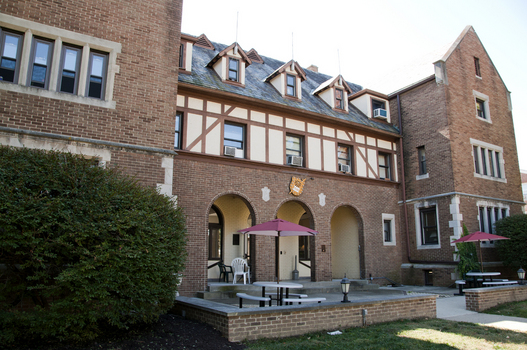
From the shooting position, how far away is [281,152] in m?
15.9

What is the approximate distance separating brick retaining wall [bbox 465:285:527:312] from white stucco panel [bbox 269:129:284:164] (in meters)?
8.01

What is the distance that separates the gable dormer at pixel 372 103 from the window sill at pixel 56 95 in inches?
545

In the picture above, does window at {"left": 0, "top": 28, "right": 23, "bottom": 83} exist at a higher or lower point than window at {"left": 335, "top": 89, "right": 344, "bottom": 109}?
lower

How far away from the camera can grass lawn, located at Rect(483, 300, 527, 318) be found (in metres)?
11.0

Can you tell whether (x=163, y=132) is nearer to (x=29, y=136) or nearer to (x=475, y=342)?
(x=29, y=136)

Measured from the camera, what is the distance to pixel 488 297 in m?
11.9

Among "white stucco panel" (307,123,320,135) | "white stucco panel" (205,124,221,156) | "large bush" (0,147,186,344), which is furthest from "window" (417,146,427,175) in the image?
"large bush" (0,147,186,344)

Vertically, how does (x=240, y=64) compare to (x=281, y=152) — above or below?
above

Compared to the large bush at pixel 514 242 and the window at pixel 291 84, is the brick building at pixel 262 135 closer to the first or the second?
the window at pixel 291 84

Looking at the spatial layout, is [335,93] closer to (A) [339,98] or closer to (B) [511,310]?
(A) [339,98]

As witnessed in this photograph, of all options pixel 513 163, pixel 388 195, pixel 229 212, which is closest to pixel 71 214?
pixel 229 212

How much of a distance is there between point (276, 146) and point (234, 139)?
1864 mm

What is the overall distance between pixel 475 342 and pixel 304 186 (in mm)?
9216

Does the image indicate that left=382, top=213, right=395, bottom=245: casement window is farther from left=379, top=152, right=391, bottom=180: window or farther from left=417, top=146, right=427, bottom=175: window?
left=417, top=146, right=427, bottom=175: window
